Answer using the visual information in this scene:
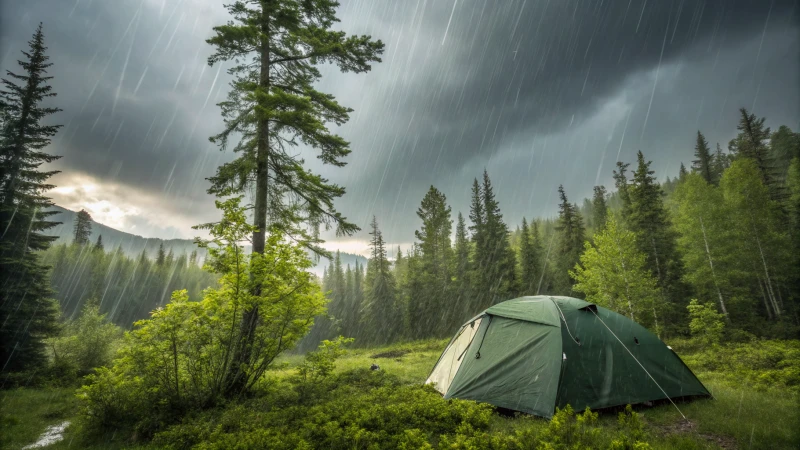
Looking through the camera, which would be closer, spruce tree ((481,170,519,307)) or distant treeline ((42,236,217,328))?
spruce tree ((481,170,519,307))

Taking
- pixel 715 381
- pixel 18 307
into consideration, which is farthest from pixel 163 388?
pixel 715 381

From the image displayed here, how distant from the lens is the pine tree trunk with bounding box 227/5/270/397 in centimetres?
807

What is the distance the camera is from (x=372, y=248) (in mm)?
37312

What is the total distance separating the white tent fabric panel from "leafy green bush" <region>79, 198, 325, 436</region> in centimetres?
435

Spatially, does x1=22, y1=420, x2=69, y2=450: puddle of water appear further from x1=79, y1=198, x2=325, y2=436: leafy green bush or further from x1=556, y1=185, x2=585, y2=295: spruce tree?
x1=556, y1=185, x2=585, y2=295: spruce tree

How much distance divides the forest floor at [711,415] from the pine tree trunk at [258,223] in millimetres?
1151

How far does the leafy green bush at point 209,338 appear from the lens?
7336 mm

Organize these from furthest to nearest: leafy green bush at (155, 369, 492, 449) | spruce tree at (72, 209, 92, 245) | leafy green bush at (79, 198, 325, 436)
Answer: spruce tree at (72, 209, 92, 245) → leafy green bush at (79, 198, 325, 436) → leafy green bush at (155, 369, 492, 449)

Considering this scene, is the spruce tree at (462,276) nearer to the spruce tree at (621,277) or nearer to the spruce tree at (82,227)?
the spruce tree at (621,277)

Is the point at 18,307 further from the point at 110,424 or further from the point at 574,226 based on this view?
the point at 574,226

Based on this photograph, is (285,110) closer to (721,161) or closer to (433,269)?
(433,269)

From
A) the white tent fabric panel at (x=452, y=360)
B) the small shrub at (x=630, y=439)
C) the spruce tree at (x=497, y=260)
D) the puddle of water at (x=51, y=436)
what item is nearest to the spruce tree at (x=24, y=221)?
the puddle of water at (x=51, y=436)

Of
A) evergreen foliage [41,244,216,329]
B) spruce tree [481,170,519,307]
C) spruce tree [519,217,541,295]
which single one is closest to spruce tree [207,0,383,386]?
spruce tree [481,170,519,307]

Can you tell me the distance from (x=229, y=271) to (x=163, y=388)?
10.5 ft
